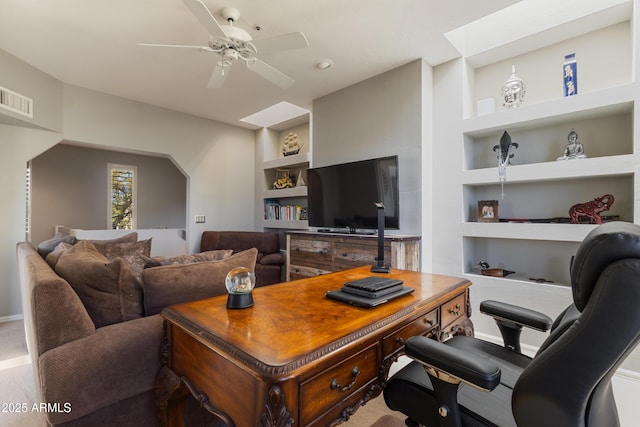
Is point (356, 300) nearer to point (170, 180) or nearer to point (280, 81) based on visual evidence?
point (280, 81)

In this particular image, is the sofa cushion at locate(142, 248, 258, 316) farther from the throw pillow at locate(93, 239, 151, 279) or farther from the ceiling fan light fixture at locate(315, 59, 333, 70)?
the ceiling fan light fixture at locate(315, 59, 333, 70)

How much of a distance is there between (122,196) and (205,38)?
5073 millimetres

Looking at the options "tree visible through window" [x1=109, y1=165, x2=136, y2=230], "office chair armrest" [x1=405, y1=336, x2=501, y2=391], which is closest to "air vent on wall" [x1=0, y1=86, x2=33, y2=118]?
"tree visible through window" [x1=109, y1=165, x2=136, y2=230]

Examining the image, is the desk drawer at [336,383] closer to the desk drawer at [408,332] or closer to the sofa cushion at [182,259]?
the desk drawer at [408,332]

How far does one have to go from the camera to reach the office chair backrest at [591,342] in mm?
640

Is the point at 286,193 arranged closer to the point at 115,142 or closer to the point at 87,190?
the point at 115,142

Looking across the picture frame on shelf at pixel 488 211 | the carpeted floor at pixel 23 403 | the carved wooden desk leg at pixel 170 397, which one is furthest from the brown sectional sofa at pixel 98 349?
the picture frame on shelf at pixel 488 211

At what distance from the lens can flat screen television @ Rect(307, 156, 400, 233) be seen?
2947 mm

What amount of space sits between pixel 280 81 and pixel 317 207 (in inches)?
58.3

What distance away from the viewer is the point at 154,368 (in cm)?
128

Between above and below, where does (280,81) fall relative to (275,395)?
above

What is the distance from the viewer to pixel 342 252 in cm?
302

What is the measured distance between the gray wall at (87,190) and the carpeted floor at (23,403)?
3.98 metres

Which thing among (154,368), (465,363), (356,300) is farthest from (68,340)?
(465,363)
